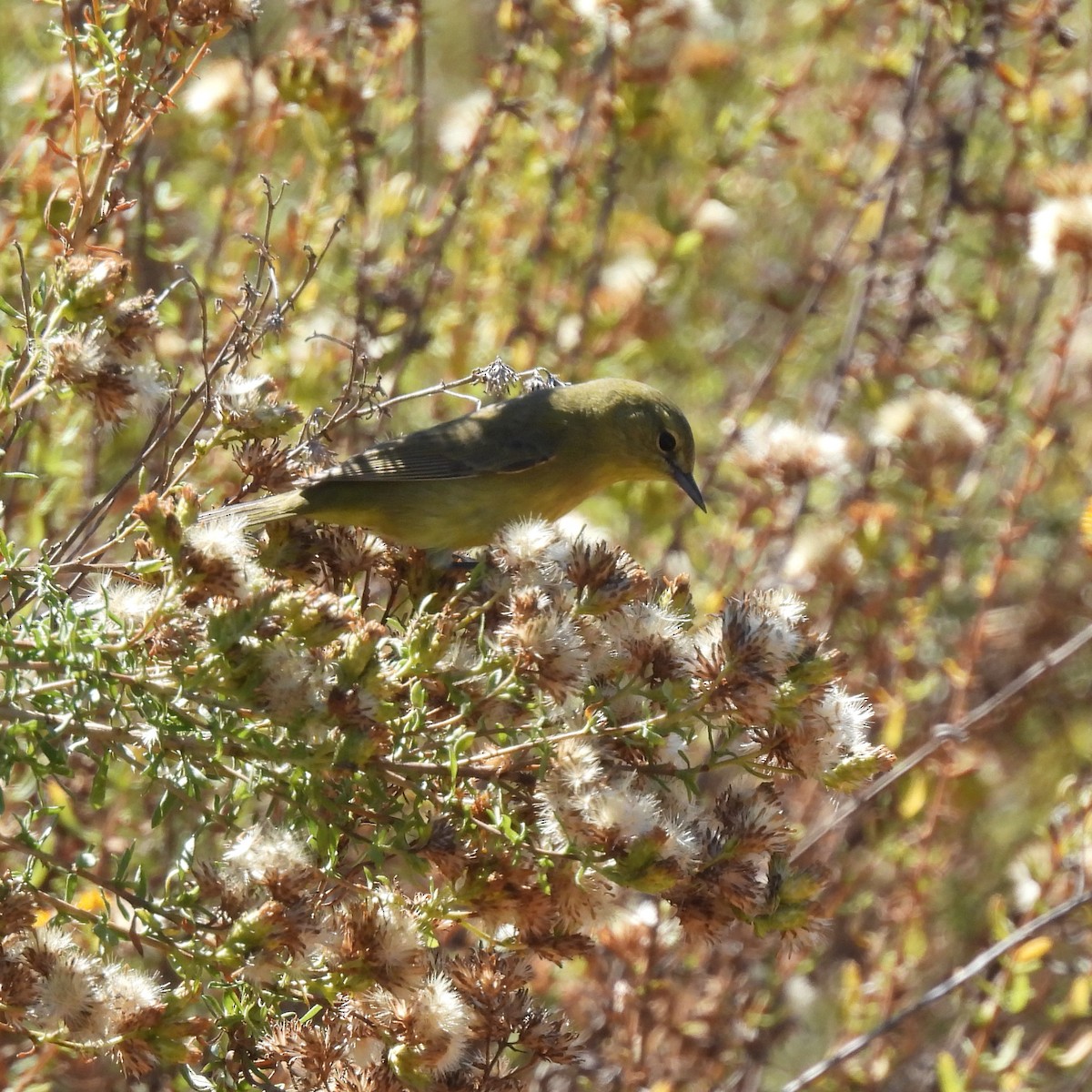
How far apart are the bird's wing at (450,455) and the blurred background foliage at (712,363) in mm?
154

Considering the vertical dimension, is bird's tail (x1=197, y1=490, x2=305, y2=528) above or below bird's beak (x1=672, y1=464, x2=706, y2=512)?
above

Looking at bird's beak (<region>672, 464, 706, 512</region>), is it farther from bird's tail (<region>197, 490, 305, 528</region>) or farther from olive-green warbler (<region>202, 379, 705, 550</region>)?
bird's tail (<region>197, 490, 305, 528</region>)

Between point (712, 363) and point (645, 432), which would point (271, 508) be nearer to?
point (645, 432)

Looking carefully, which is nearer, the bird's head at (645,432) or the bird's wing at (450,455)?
the bird's wing at (450,455)

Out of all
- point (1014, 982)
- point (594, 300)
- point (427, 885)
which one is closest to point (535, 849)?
point (427, 885)

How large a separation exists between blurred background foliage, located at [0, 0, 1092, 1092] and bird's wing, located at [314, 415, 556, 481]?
15cm

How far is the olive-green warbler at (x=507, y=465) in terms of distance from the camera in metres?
3.54

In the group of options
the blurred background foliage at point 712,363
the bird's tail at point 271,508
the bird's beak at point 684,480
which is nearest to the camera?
the bird's tail at point 271,508

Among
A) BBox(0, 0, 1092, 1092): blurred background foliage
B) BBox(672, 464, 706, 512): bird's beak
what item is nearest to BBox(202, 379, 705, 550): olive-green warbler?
BBox(672, 464, 706, 512): bird's beak

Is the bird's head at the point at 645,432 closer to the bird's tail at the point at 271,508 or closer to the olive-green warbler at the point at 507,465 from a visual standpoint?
the olive-green warbler at the point at 507,465

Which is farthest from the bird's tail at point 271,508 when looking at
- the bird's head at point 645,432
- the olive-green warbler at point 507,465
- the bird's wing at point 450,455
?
the bird's head at point 645,432

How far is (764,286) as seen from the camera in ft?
18.9

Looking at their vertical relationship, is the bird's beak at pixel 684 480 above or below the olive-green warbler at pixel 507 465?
below

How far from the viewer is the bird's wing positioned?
3576 millimetres
